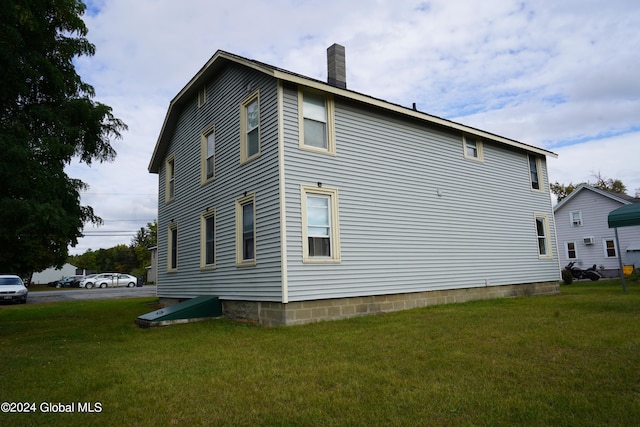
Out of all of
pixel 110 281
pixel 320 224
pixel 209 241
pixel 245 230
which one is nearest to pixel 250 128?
pixel 245 230

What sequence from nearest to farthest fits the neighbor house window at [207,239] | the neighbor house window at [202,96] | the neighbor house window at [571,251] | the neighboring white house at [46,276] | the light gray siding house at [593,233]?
the neighbor house window at [207,239]
the neighbor house window at [202,96]
the light gray siding house at [593,233]
the neighbor house window at [571,251]
the neighboring white house at [46,276]

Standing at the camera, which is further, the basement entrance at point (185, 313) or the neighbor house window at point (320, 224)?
the basement entrance at point (185, 313)

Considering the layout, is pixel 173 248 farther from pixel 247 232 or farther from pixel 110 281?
pixel 110 281

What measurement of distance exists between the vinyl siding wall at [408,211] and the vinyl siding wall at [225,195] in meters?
0.59

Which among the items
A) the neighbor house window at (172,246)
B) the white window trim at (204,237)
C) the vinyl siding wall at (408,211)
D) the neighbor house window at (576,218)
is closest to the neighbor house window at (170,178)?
the neighbor house window at (172,246)

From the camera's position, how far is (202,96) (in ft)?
47.0

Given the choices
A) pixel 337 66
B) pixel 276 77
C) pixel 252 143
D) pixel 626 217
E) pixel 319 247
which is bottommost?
pixel 319 247

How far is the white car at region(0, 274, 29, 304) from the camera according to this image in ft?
76.1

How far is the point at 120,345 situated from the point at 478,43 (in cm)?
1282

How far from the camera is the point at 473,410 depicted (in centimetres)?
389

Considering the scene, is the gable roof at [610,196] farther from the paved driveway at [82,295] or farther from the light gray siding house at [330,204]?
the paved driveway at [82,295]

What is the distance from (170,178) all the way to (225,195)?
18.1 ft

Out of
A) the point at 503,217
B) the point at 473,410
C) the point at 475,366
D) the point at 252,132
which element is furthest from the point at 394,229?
the point at 473,410

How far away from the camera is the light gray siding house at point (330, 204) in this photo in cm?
1013
